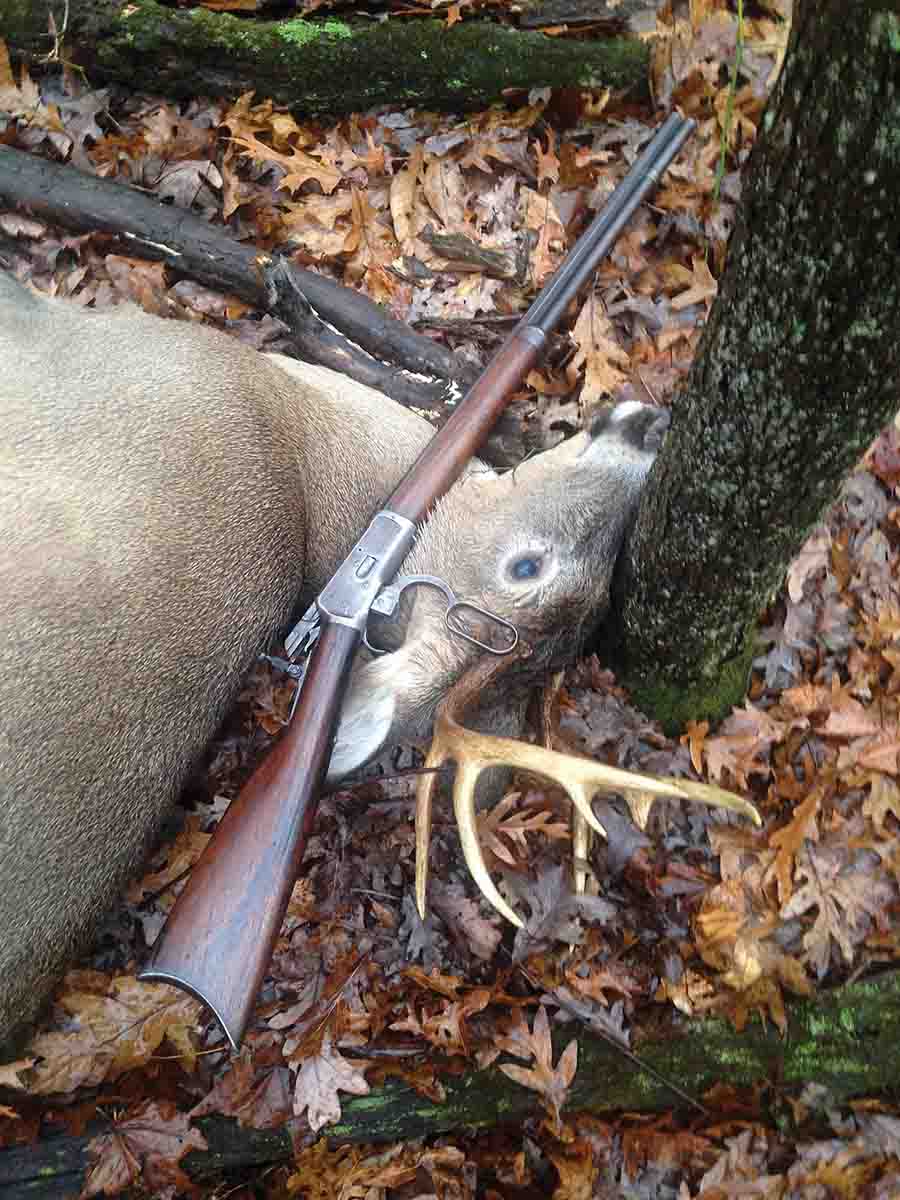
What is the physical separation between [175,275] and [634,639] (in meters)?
3.26

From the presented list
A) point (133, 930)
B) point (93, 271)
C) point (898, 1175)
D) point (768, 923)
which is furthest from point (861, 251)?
point (93, 271)

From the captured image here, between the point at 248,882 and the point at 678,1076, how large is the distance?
6.35 ft

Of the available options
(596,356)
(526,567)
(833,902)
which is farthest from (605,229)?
(833,902)

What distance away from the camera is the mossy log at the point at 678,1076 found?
11.3 ft

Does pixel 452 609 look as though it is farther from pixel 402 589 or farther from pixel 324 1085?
pixel 324 1085

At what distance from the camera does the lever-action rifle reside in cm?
281

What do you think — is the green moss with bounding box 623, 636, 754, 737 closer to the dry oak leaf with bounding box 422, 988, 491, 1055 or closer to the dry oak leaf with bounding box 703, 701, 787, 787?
the dry oak leaf with bounding box 703, 701, 787, 787

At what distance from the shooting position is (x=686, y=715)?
13.0 feet

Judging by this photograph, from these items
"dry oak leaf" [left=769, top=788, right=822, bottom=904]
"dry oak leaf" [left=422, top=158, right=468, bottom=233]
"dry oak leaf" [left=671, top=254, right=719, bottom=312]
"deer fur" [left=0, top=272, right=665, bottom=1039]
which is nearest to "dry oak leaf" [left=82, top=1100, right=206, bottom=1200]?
"deer fur" [left=0, top=272, right=665, bottom=1039]

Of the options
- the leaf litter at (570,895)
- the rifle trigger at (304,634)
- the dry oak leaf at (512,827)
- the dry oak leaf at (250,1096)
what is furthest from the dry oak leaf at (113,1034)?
the rifle trigger at (304,634)

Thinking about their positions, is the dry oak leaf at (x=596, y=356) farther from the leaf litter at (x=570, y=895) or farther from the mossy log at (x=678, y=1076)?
the mossy log at (x=678, y=1076)

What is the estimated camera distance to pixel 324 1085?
3.43m

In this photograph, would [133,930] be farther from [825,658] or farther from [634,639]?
[825,658]

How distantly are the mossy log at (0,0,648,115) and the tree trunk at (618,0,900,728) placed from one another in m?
3.14
